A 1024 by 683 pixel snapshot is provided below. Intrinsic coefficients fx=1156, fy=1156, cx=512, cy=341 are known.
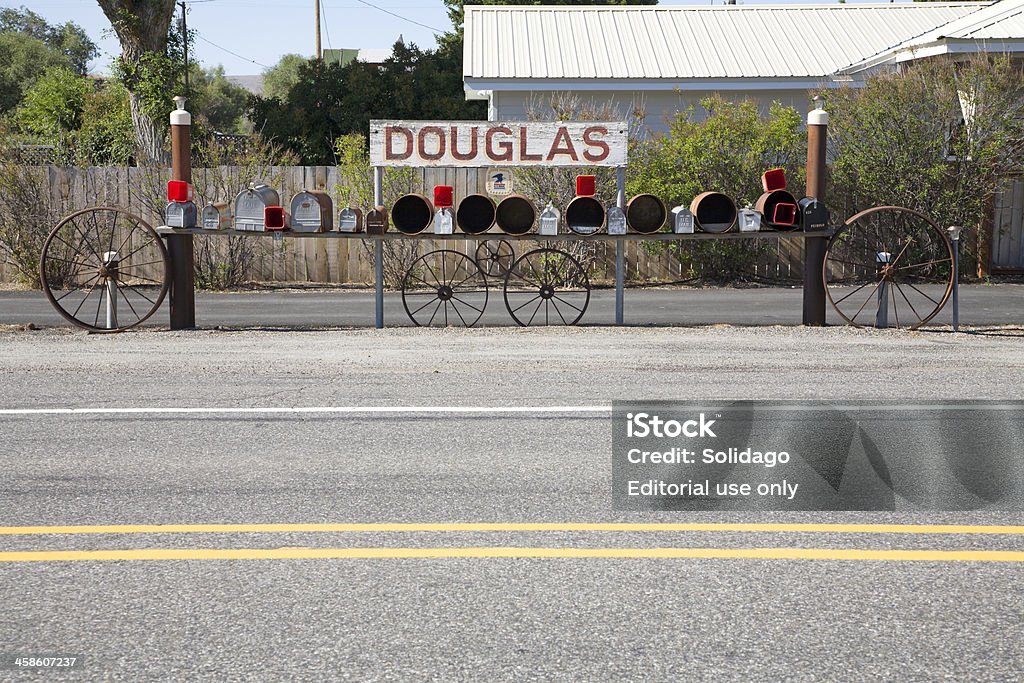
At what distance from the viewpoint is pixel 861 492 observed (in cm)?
589

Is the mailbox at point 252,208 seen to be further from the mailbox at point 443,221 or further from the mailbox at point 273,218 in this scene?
the mailbox at point 443,221

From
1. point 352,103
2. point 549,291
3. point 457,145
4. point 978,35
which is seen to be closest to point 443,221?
point 457,145

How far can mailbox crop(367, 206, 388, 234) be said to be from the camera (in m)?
12.7

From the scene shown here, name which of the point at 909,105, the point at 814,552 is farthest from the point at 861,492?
the point at 909,105

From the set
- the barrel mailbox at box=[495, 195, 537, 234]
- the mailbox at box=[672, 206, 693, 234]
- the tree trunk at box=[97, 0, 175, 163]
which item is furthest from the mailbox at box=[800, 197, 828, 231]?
the tree trunk at box=[97, 0, 175, 163]

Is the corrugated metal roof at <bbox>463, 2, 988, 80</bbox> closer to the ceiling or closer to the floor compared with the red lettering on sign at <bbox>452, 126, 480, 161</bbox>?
closer to the ceiling

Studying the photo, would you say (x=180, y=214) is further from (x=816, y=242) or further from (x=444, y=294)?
(x=816, y=242)

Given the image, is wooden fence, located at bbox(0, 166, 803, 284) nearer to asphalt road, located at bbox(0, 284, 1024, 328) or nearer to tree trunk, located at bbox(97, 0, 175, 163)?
asphalt road, located at bbox(0, 284, 1024, 328)

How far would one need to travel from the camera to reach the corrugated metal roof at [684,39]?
2397 centimetres

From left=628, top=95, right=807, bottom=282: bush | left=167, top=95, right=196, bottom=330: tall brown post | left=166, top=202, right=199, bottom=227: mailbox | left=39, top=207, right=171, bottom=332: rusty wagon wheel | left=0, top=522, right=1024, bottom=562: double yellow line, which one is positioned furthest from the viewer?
left=628, top=95, right=807, bottom=282: bush

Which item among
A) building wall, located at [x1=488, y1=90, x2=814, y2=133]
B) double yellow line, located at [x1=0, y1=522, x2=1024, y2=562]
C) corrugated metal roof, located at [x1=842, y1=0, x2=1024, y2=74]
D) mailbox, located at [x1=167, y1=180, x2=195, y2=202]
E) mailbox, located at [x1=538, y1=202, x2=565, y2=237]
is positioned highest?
corrugated metal roof, located at [x1=842, y1=0, x2=1024, y2=74]

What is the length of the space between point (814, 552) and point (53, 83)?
104ft

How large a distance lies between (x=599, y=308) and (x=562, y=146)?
125 inches

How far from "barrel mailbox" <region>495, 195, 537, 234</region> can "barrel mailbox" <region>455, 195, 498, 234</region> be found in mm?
78
